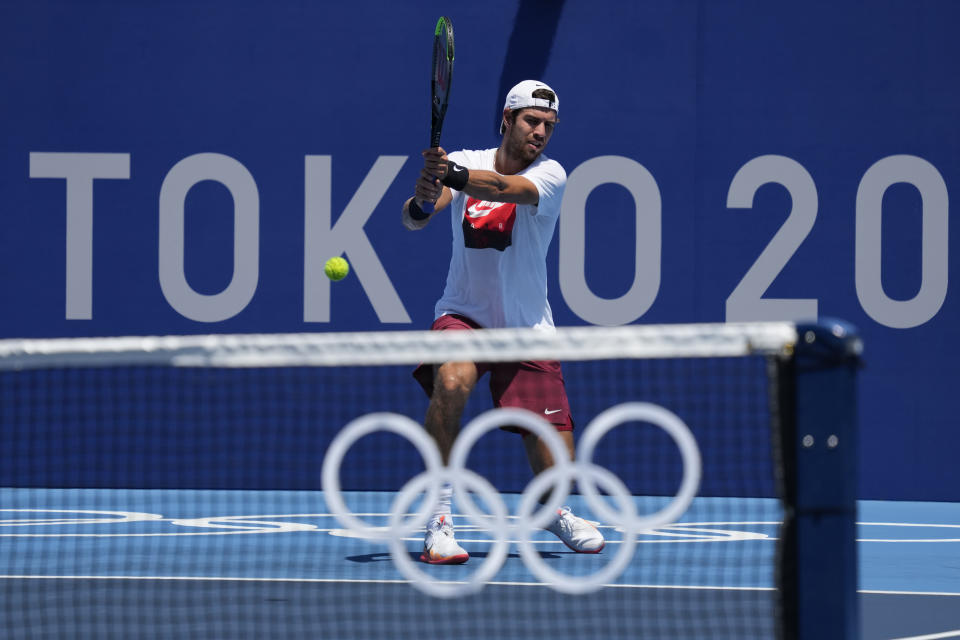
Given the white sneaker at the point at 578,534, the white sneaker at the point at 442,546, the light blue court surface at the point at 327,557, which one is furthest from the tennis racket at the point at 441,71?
the light blue court surface at the point at 327,557

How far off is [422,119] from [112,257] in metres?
1.97

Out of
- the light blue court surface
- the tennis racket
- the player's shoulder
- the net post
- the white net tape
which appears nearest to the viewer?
the net post

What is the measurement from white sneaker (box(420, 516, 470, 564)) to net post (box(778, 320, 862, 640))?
8.52 ft

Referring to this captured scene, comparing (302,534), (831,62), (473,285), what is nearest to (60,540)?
(302,534)

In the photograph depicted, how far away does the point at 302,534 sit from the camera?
6168 mm

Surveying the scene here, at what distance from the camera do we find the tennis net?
242 cm

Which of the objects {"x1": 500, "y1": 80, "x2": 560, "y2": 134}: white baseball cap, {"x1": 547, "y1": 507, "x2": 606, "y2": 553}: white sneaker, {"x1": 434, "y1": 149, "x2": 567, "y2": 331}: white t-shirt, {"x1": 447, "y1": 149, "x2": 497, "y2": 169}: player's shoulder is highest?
{"x1": 500, "y1": 80, "x2": 560, "y2": 134}: white baseball cap

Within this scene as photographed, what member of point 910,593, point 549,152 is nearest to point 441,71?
point 910,593

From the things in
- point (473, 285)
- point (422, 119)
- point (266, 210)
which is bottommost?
point (473, 285)

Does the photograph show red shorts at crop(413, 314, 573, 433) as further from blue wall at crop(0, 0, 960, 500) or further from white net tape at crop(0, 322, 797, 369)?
blue wall at crop(0, 0, 960, 500)

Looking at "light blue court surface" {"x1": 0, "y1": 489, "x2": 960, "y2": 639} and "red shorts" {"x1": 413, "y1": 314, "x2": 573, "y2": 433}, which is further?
"red shorts" {"x1": 413, "y1": 314, "x2": 573, "y2": 433}

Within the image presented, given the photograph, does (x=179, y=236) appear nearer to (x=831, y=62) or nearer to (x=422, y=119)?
(x=422, y=119)

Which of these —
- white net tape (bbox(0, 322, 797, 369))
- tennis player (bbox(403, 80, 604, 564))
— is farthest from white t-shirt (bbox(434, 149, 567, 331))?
white net tape (bbox(0, 322, 797, 369))

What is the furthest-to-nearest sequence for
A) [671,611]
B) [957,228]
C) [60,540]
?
[957,228] → [60,540] → [671,611]
